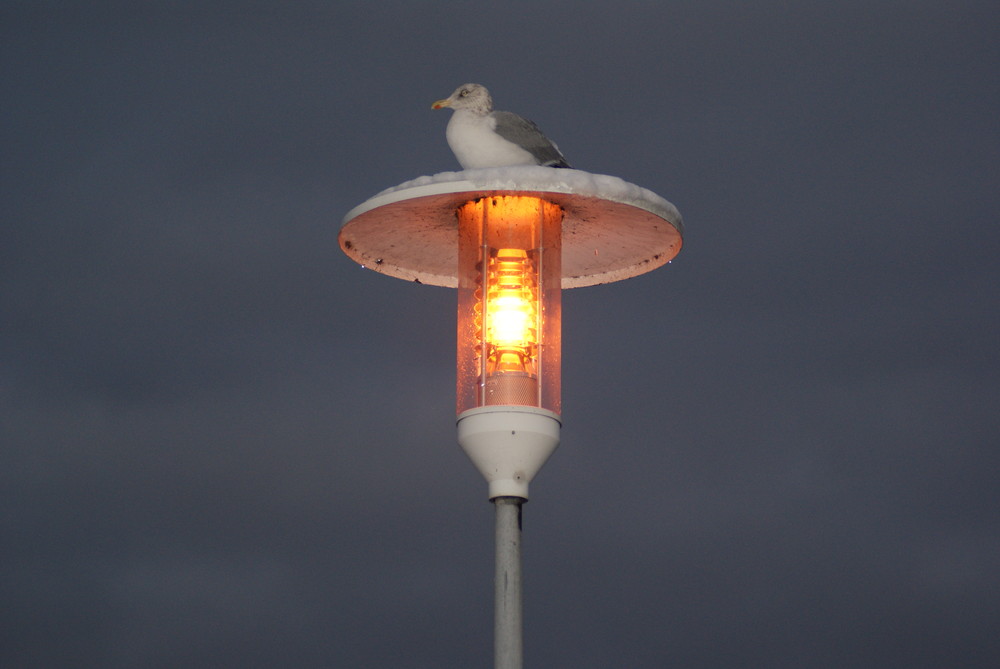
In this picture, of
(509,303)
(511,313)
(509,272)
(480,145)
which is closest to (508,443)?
(511,313)

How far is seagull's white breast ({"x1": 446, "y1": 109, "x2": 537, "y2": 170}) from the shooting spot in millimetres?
20703

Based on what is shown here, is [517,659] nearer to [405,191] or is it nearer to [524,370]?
[524,370]

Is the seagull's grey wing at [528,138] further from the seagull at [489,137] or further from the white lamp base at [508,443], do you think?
the white lamp base at [508,443]

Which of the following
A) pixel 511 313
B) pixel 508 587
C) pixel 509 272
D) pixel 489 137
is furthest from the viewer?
pixel 489 137

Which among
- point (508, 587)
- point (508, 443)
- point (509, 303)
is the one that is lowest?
point (508, 587)

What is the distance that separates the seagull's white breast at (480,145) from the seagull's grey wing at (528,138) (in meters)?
0.05

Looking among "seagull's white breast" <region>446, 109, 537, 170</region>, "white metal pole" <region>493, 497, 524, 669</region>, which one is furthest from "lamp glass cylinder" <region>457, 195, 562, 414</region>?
"white metal pole" <region>493, 497, 524, 669</region>

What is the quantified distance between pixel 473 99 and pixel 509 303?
7.60 feet

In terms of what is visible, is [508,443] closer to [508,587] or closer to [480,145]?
[508,587]

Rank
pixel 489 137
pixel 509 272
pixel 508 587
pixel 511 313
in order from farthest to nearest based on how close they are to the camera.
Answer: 1. pixel 489 137
2. pixel 509 272
3. pixel 511 313
4. pixel 508 587

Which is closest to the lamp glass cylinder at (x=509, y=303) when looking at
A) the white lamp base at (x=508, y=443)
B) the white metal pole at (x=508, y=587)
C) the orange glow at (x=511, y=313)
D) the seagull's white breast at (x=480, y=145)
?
the orange glow at (x=511, y=313)

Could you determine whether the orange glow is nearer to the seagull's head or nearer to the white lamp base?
the white lamp base

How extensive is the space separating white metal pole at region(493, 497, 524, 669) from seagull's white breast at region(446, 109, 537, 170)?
11.3 feet

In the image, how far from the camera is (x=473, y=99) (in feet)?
69.3
